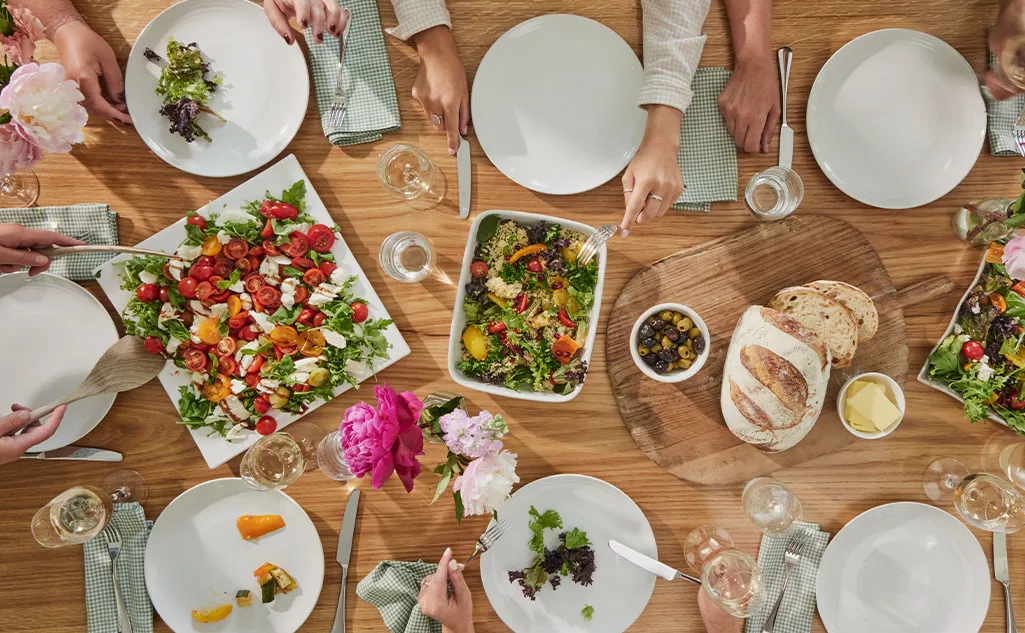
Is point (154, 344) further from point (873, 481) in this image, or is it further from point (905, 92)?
point (905, 92)

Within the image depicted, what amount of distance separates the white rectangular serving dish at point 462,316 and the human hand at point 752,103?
516 millimetres

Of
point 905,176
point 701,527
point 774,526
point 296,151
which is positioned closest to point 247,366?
point 296,151

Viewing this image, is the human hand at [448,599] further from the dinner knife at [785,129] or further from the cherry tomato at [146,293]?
the dinner knife at [785,129]

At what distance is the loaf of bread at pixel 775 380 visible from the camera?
5.45 ft

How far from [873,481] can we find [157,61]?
2.33m

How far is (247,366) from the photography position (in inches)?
66.8

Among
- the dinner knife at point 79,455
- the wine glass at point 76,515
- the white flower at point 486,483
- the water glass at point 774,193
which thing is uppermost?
the water glass at point 774,193

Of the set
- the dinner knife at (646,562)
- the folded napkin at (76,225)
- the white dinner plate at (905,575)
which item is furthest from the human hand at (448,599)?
the folded napkin at (76,225)

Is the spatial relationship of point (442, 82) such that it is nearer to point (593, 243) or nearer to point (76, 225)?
point (593, 243)

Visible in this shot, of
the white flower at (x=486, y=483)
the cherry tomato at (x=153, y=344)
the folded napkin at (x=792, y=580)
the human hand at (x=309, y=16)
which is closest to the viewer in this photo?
the white flower at (x=486, y=483)

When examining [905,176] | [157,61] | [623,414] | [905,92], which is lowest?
[623,414]

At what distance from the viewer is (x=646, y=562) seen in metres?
1.71

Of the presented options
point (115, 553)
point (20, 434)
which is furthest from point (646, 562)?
point (20, 434)

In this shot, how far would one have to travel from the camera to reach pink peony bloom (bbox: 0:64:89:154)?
1.41 meters
